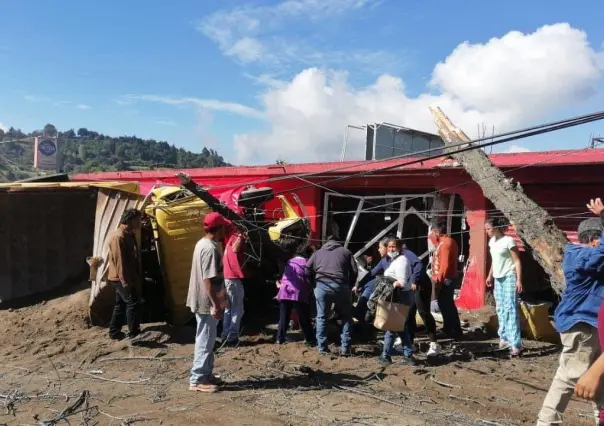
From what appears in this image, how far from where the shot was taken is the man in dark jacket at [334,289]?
675 cm

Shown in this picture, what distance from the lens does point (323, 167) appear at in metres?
11.0

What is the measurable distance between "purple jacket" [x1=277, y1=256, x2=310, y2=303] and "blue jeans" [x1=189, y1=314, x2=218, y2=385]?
1.99m

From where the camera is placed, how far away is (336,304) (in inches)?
268

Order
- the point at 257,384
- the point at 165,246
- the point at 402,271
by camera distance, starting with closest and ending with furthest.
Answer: the point at 257,384 < the point at 402,271 < the point at 165,246

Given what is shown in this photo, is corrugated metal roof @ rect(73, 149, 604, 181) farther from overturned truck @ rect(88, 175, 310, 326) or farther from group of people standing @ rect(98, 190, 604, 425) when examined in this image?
overturned truck @ rect(88, 175, 310, 326)

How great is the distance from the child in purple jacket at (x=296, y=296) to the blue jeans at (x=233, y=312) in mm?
550

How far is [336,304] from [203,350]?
213cm

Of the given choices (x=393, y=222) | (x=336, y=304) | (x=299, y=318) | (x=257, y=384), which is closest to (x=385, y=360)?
(x=336, y=304)

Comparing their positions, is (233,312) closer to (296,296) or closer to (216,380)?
(296,296)

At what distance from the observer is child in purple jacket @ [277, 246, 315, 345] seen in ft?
23.4

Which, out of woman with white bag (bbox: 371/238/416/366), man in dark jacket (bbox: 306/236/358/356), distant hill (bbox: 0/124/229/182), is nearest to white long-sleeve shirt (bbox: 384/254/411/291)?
woman with white bag (bbox: 371/238/416/366)

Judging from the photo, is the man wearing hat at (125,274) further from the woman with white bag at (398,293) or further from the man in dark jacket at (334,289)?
the woman with white bag at (398,293)

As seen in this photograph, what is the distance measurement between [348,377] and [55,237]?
248 inches

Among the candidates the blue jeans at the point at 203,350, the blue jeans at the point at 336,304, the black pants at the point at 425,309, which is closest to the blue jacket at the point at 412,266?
the black pants at the point at 425,309
